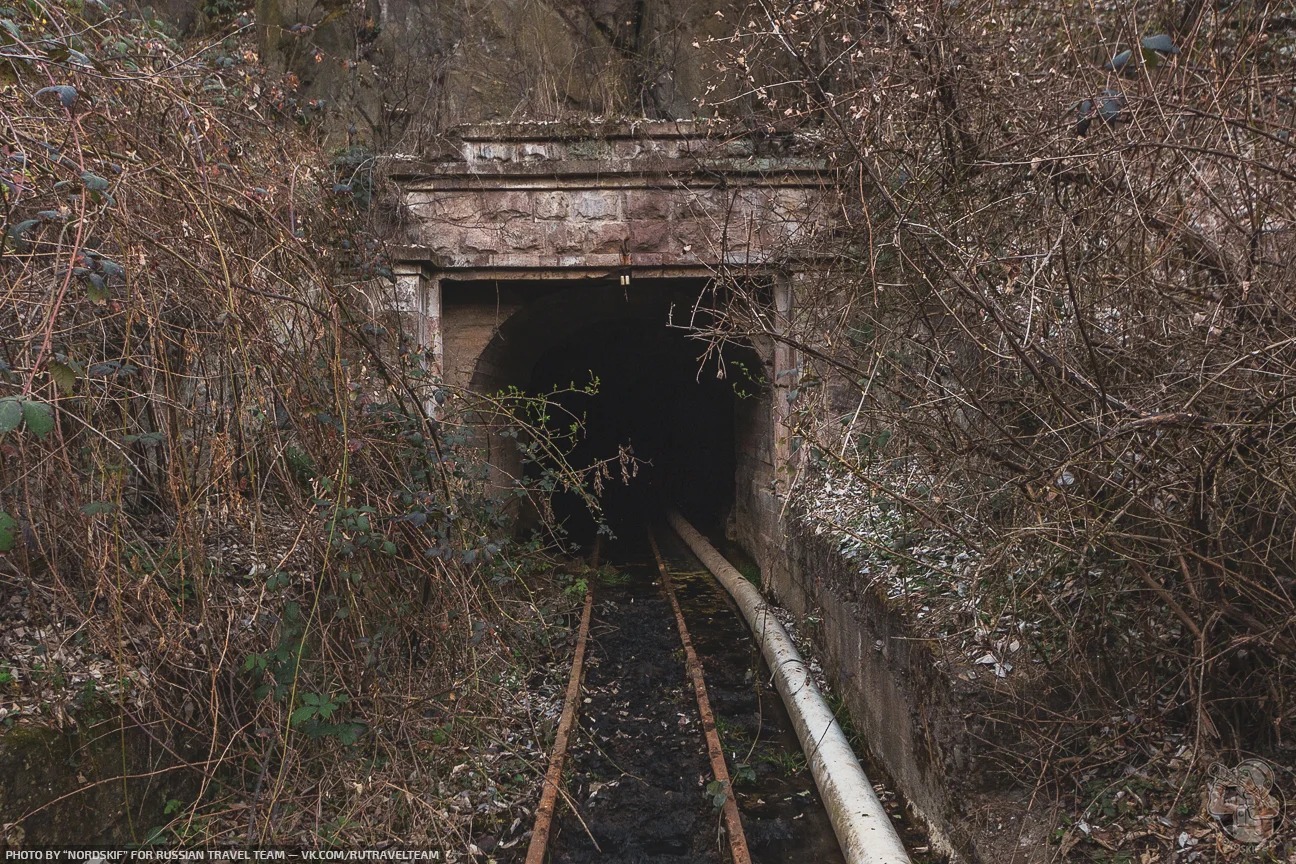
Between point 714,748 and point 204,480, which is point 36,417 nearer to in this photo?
point 204,480

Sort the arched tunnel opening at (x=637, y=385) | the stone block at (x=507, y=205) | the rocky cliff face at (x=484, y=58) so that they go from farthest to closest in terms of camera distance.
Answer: the arched tunnel opening at (x=637, y=385) → the rocky cliff face at (x=484, y=58) → the stone block at (x=507, y=205)

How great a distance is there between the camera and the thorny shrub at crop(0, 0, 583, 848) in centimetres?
327

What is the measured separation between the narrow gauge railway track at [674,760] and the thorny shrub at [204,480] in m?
0.51

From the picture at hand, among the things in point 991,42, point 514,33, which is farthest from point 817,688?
point 514,33

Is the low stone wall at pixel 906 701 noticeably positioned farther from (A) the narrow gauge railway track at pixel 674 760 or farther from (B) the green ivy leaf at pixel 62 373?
(B) the green ivy leaf at pixel 62 373

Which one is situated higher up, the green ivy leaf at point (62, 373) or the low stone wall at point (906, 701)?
the green ivy leaf at point (62, 373)

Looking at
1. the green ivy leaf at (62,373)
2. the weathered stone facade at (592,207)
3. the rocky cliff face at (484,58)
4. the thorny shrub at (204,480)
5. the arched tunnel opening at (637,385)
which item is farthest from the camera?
the arched tunnel opening at (637,385)

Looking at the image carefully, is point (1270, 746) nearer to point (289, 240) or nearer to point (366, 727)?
point (366, 727)

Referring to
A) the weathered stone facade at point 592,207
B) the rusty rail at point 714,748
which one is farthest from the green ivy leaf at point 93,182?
the weathered stone facade at point 592,207

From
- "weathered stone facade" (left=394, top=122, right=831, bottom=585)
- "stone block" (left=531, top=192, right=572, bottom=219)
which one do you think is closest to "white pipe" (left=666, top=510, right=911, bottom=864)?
"weathered stone facade" (left=394, top=122, right=831, bottom=585)

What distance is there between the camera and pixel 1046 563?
360cm

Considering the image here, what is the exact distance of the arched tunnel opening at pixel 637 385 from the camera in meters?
9.38

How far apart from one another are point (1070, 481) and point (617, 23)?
8572 millimetres

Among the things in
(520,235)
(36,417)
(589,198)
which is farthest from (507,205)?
(36,417)
